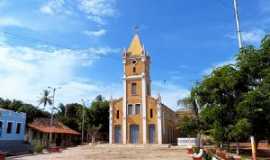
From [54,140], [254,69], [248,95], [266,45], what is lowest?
[54,140]

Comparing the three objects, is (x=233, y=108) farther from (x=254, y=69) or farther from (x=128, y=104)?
(x=128, y=104)

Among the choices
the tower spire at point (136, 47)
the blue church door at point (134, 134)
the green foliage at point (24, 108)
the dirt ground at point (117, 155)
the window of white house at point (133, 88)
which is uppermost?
the tower spire at point (136, 47)

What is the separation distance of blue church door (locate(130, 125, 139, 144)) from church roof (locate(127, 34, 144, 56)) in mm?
10864

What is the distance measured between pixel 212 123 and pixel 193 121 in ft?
22.3

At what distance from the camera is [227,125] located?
72.6 ft

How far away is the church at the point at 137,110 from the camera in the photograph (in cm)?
4109

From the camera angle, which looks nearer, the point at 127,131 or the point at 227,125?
the point at 227,125

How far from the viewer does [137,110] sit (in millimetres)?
42562

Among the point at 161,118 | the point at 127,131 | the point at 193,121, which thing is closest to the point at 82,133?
the point at 127,131

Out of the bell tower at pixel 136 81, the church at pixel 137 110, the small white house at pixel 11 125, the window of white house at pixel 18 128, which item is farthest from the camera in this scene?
the bell tower at pixel 136 81

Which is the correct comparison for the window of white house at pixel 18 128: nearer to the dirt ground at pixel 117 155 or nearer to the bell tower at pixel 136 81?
the dirt ground at pixel 117 155

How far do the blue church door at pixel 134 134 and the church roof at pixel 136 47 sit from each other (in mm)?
10864

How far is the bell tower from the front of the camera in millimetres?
42031

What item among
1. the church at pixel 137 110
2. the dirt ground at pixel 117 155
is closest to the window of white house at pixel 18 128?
the dirt ground at pixel 117 155
